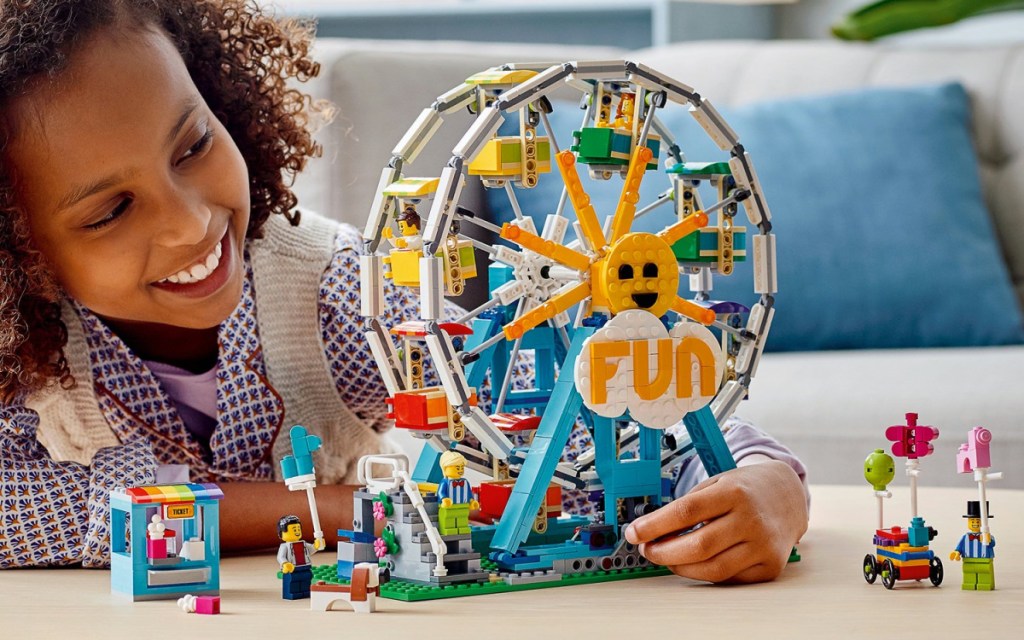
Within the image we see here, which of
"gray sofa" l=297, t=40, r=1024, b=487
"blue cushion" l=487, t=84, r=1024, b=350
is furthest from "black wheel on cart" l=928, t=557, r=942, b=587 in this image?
"blue cushion" l=487, t=84, r=1024, b=350

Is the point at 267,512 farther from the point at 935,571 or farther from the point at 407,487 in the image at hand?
the point at 935,571

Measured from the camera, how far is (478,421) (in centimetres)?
→ 89

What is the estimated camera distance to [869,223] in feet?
6.68

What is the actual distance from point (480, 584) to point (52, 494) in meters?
0.41

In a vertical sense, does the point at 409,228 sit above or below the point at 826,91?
below

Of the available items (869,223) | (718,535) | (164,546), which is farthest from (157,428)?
(869,223)

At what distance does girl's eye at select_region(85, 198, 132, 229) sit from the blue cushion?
36.9 inches

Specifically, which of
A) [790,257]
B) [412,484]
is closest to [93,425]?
[412,484]

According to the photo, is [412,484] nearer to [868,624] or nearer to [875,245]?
[868,624]

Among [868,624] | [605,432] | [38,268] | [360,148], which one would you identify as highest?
[360,148]

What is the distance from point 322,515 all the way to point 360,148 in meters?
0.99

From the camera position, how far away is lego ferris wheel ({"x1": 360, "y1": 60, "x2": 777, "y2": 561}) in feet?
2.91

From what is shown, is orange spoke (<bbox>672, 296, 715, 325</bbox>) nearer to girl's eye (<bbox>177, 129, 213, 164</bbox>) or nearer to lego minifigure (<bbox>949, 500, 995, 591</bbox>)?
lego minifigure (<bbox>949, 500, 995, 591</bbox>)

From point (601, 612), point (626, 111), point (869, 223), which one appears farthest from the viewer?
point (869, 223)
